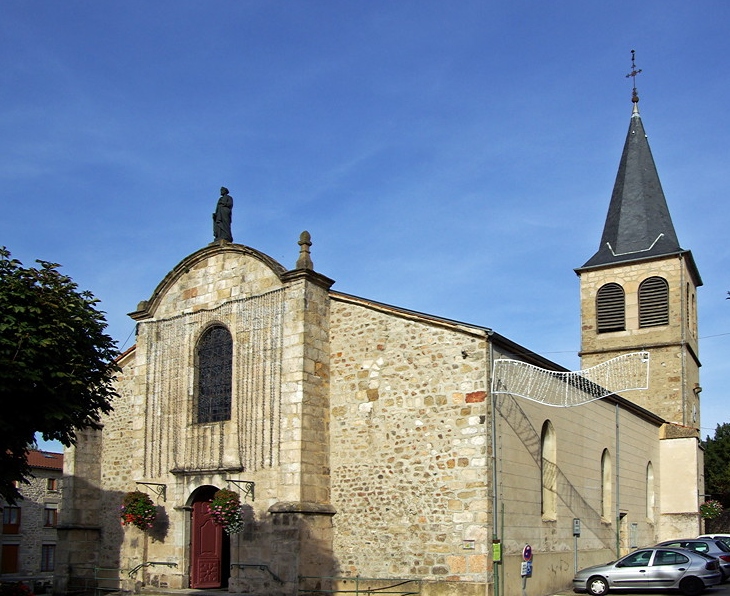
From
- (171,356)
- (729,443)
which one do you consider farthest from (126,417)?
(729,443)

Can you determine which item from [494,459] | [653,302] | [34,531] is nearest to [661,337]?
[653,302]

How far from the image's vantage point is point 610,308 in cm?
3338

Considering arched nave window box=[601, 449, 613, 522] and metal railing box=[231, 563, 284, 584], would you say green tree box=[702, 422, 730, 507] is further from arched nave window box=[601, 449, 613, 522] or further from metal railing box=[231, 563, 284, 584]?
metal railing box=[231, 563, 284, 584]

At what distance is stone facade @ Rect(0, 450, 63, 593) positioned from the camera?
36.2 m

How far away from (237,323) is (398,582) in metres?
6.83

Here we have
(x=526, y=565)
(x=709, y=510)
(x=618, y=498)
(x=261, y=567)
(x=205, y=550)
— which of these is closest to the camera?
(x=526, y=565)

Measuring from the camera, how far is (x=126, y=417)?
69.5 ft

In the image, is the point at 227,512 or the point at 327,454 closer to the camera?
the point at 227,512

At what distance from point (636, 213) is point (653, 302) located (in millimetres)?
4468

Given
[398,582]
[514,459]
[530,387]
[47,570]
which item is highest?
[530,387]

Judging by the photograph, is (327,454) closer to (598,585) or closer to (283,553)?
(283,553)

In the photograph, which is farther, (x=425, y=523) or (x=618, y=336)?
(x=618, y=336)

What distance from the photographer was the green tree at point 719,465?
41812mm

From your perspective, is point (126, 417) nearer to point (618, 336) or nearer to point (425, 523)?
point (425, 523)
